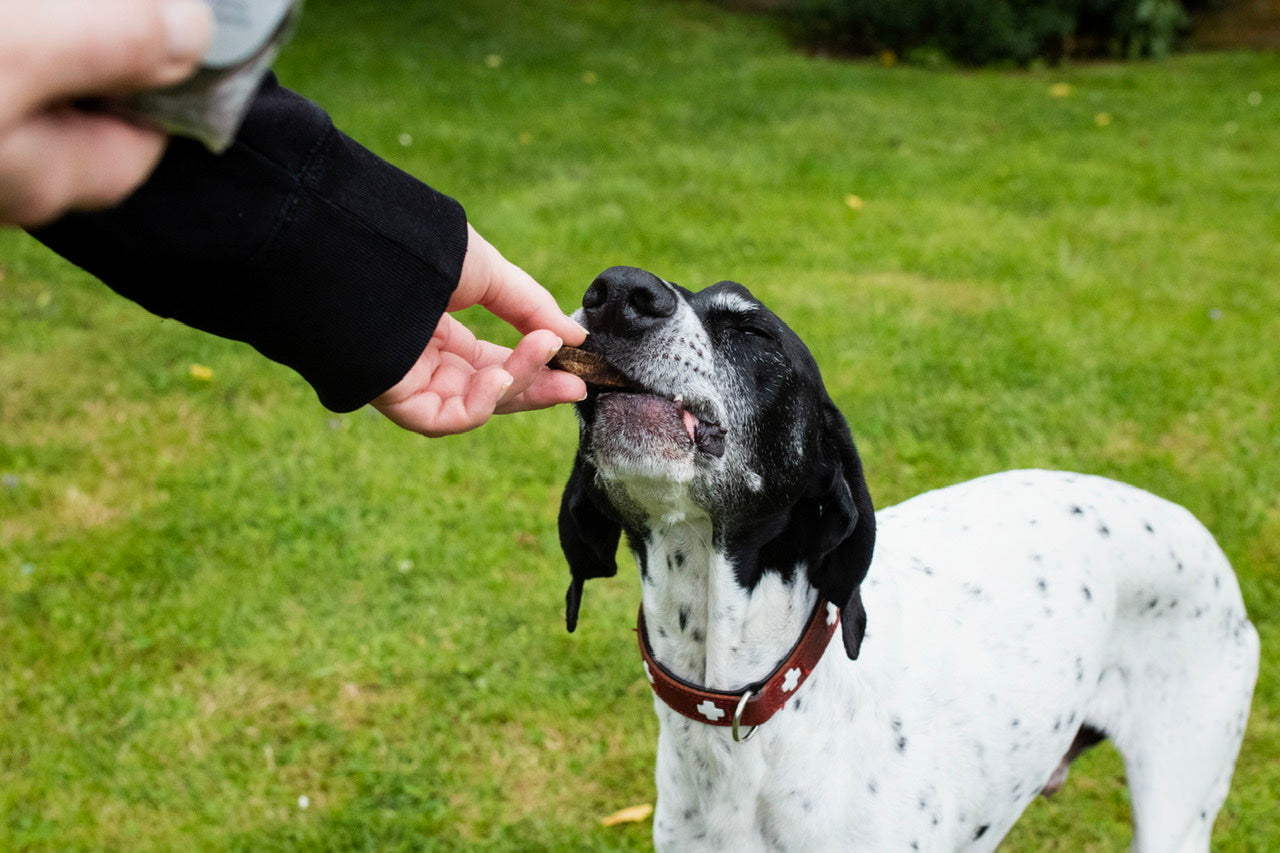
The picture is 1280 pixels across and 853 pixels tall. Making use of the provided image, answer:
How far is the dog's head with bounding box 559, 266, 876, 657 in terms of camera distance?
6.88ft

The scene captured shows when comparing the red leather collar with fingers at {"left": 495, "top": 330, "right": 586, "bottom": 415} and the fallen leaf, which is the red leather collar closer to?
fingers at {"left": 495, "top": 330, "right": 586, "bottom": 415}

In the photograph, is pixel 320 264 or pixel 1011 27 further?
pixel 1011 27

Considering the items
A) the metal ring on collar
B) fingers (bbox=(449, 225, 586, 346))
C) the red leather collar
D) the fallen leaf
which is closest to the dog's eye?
fingers (bbox=(449, 225, 586, 346))

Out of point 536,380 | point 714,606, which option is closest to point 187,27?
point 536,380

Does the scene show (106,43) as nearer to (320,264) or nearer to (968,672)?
(320,264)

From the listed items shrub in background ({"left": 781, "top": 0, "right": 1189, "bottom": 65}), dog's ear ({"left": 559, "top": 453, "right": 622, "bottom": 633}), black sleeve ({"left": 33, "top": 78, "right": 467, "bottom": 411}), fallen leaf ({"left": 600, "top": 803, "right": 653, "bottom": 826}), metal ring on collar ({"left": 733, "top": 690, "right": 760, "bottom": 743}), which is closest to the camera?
black sleeve ({"left": 33, "top": 78, "right": 467, "bottom": 411})

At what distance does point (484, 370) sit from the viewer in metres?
2.06

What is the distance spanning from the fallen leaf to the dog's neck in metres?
1.25

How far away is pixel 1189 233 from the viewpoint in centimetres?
766

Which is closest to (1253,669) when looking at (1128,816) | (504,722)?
(1128,816)

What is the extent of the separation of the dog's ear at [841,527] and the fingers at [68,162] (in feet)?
4.97

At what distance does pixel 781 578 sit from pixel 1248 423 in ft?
13.0

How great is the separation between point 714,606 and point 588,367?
0.58m

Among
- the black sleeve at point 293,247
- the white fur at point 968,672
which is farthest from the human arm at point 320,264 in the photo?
the white fur at point 968,672
